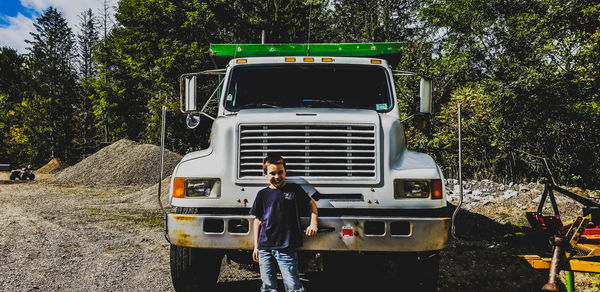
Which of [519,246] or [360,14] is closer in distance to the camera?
[519,246]

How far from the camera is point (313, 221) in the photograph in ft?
10.7

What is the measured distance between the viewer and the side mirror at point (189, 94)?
4.56 metres

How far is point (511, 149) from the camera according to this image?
15.8 m

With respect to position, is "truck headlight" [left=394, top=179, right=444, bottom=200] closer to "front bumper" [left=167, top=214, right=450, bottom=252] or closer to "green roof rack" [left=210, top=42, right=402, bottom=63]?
"front bumper" [left=167, top=214, right=450, bottom=252]

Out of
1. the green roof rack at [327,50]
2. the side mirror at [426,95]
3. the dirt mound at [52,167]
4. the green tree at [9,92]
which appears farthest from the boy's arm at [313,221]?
the green tree at [9,92]

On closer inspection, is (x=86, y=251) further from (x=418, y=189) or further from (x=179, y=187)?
(x=418, y=189)

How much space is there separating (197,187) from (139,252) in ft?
10.2

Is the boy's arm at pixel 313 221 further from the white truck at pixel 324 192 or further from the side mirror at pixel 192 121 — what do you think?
the side mirror at pixel 192 121

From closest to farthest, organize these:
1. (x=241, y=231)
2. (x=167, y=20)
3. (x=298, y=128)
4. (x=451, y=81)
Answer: (x=241, y=231)
(x=298, y=128)
(x=451, y=81)
(x=167, y=20)

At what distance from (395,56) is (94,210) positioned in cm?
862

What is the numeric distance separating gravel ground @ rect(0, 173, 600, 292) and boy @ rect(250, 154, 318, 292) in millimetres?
1421

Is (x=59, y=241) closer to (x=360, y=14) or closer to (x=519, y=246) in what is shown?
(x=519, y=246)

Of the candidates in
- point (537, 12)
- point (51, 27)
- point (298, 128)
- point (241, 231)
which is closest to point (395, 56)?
point (298, 128)

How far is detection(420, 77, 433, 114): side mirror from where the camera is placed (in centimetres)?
457
